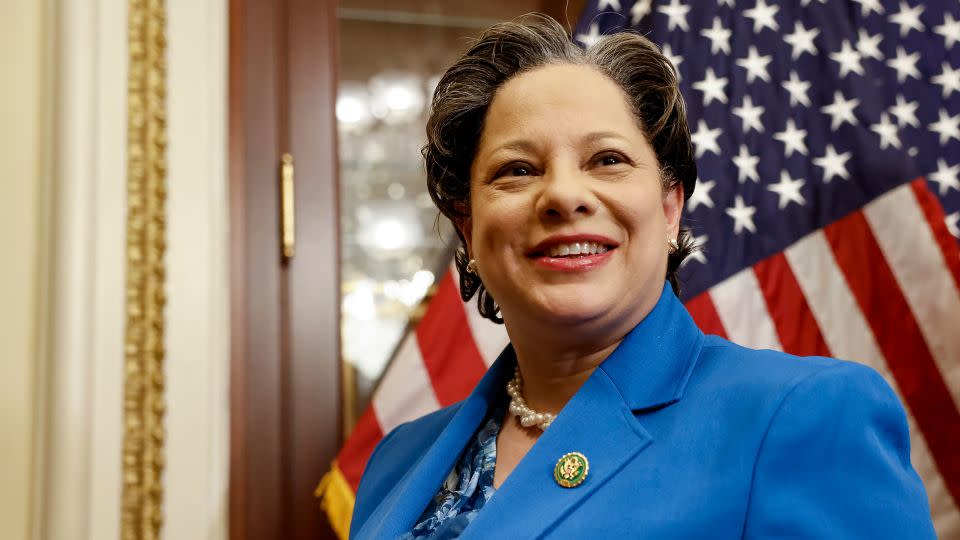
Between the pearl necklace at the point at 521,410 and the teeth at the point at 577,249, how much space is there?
0.22m

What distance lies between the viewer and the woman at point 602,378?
37.8 inches

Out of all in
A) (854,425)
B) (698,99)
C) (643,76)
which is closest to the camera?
(854,425)

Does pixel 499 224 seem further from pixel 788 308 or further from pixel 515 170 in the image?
pixel 788 308

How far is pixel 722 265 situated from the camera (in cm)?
210

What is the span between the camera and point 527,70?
1.33 metres

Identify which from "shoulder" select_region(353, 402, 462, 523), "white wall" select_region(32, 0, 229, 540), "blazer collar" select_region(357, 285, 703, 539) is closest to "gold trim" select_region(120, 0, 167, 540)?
"white wall" select_region(32, 0, 229, 540)

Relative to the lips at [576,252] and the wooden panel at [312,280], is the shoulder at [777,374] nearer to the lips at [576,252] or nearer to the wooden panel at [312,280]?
the lips at [576,252]

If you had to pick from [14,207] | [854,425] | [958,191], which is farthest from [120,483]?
[958,191]

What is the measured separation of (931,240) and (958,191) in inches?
6.3

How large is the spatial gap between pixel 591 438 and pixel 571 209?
26 centimetres

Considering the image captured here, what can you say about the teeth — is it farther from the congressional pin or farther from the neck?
the congressional pin

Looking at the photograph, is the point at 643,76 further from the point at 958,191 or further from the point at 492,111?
the point at 958,191

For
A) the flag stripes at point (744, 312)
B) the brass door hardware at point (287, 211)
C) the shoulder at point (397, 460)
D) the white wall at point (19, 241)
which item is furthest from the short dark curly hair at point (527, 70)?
the white wall at point (19, 241)

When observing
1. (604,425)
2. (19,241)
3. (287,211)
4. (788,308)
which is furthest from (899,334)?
(19,241)
